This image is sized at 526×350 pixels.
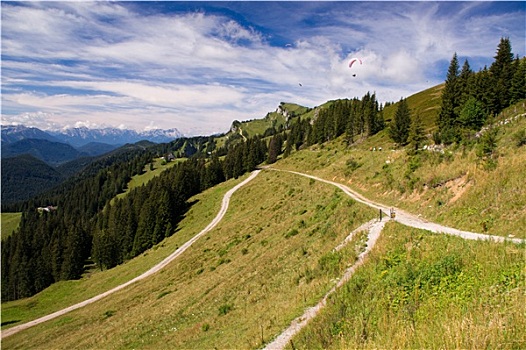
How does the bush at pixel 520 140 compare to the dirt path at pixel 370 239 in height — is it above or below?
above

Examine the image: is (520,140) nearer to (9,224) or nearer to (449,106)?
(449,106)

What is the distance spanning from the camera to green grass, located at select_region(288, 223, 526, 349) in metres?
5.71

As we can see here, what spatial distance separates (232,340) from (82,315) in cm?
3557

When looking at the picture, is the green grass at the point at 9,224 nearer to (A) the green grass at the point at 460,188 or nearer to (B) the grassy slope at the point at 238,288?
(B) the grassy slope at the point at 238,288

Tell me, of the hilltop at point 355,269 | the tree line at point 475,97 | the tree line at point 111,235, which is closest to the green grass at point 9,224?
the tree line at point 111,235

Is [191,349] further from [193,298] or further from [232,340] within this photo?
[193,298]

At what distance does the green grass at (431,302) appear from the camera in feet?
18.7

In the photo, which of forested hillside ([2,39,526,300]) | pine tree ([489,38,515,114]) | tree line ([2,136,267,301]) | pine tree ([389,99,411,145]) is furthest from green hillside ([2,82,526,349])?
pine tree ([489,38,515,114])

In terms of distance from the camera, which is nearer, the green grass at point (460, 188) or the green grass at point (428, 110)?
A: the green grass at point (460, 188)

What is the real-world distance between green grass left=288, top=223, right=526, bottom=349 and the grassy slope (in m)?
2.44

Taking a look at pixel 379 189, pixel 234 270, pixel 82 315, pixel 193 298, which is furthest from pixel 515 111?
pixel 82 315

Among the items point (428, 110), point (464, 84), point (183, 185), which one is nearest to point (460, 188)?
point (464, 84)

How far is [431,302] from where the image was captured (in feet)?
26.2

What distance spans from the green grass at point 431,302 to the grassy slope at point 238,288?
2.44 m
